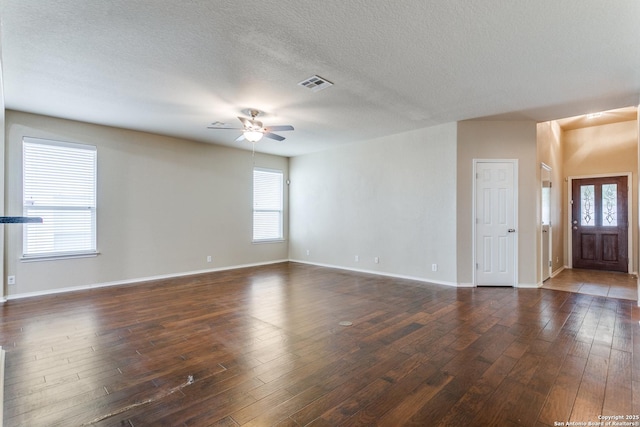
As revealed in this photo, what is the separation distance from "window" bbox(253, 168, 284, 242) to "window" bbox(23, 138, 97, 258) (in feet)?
10.7

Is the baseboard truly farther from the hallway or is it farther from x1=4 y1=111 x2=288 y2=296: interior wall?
x1=4 y1=111 x2=288 y2=296: interior wall

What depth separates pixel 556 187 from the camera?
650 cm

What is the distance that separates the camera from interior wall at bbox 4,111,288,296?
4.66 meters

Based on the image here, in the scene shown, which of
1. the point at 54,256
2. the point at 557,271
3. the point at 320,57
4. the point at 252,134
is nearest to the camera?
the point at 320,57

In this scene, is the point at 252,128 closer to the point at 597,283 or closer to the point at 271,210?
the point at 271,210

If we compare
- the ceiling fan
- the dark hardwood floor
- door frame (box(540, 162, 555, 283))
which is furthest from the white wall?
the ceiling fan

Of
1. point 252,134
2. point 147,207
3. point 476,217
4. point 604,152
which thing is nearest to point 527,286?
point 476,217

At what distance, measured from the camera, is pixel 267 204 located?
7.84m

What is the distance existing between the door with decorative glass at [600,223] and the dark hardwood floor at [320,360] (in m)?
2.95

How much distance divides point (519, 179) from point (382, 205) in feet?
→ 7.81

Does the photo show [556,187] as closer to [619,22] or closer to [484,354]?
[619,22]

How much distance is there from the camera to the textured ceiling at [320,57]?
237 centimetres

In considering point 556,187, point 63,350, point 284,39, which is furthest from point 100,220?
point 556,187

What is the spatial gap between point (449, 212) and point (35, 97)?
6.25 metres
